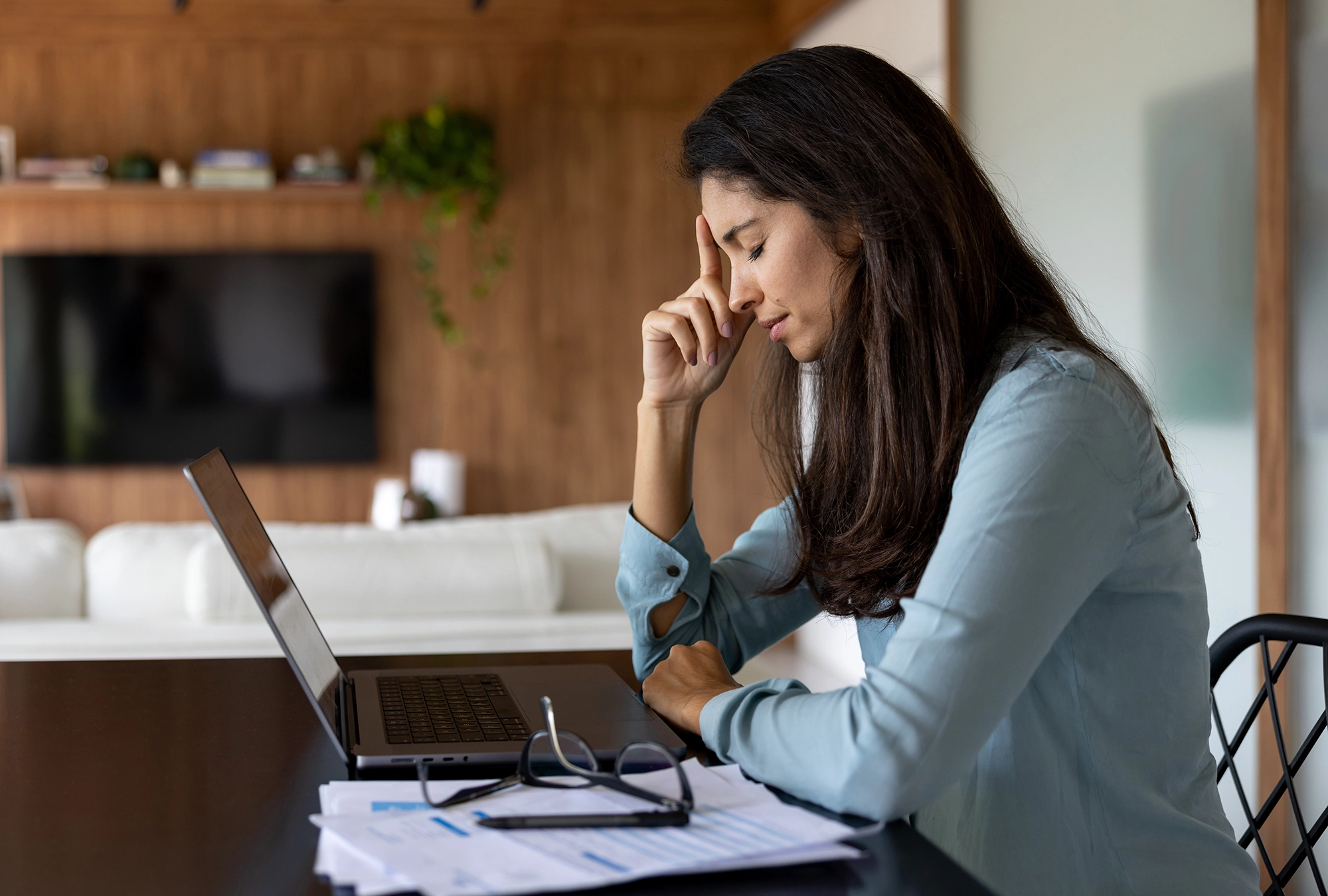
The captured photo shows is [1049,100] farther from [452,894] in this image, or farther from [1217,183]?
[452,894]

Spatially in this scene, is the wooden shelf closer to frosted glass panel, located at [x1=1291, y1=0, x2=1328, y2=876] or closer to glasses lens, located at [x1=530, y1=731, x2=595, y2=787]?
frosted glass panel, located at [x1=1291, y1=0, x2=1328, y2=876]

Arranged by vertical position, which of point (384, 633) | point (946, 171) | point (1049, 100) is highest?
point (1049, 100)

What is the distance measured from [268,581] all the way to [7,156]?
15.5 feet

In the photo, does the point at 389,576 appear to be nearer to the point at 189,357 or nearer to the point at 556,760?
the point at 556,760

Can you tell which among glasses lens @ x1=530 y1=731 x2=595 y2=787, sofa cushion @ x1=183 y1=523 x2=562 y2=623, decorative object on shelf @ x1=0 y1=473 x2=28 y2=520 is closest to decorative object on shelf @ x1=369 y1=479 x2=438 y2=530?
decorative object on shelf @ x1=0 y1=473 x2=28 y2=520

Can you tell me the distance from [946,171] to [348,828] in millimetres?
638

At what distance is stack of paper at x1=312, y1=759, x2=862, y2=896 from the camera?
0.56 metres

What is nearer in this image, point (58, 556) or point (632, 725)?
point (632, 725)

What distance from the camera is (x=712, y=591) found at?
45.9 inches

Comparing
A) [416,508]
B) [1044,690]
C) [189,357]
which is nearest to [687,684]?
[1044,690]

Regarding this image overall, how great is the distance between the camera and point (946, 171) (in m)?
0.92

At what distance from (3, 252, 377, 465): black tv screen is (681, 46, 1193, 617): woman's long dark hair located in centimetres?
429

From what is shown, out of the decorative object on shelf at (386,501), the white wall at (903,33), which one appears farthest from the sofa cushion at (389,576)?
the decorative object on shelf at (386,501)

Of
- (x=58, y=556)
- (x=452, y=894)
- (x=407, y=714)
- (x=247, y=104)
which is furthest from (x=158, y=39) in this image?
(x=452, y=894)
